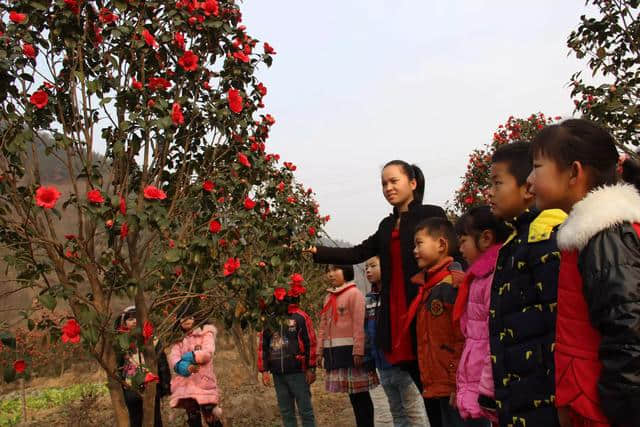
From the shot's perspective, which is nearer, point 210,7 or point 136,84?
point 136,84

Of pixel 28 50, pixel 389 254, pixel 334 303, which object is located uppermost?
pixel 28 50

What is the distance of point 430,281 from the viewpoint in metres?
3.18

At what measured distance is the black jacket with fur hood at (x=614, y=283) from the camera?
136cm

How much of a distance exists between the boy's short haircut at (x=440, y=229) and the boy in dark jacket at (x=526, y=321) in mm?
1012

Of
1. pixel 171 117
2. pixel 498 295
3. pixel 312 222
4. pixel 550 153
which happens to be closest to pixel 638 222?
pixel 550 153

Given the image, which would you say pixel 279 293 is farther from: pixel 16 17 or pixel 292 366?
pixel 292 366

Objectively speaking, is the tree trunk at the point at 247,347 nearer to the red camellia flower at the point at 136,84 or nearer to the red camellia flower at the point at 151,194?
the red camellia flower at the point at 151,194

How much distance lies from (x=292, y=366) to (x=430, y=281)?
2.10 m

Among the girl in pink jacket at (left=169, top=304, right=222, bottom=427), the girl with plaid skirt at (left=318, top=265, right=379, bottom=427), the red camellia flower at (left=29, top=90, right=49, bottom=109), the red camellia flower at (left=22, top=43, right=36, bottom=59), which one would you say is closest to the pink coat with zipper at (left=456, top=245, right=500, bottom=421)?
the girl with plaid skirt at (left=318, top=265, right=379, bottom=427)

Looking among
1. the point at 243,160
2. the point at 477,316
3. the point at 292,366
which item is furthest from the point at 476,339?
the point at 292,366

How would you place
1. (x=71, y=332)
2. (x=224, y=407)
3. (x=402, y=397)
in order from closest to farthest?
(x=71, y=332), (x=402, y=397), (x=224, y=407)

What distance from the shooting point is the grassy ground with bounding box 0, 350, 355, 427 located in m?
6.39

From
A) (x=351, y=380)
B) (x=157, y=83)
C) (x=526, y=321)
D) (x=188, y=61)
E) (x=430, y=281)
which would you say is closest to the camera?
(x=526, y=321)

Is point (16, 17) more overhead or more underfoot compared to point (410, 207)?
more overhead
